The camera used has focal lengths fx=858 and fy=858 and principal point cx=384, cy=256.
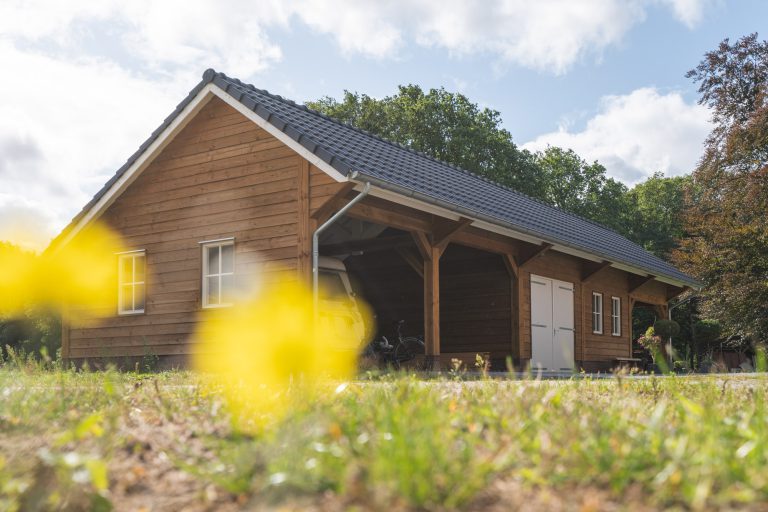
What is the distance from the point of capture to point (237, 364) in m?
13.5

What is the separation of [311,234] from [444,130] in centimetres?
2685

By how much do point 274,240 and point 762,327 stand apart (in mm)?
16045

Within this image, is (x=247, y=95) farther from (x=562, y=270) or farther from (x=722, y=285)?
(x=722, y=285)

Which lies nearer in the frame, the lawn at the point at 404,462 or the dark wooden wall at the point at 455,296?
the lawn at the point at 404,462

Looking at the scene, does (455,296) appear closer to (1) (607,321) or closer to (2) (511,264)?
(2) (511,264)

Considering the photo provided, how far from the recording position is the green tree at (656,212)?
46.3 metres

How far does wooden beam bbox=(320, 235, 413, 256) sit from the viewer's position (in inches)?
589

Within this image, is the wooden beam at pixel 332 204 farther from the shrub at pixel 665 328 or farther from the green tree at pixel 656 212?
the green tree at pixel 656 212

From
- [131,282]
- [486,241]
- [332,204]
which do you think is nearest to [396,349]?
[486,241]

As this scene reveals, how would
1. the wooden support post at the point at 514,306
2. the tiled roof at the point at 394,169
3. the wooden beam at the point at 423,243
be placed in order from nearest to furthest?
the tiled roof at the point at 394,169
the wooden beam at the point at 423,243
the wooden support post at the point at 514,306

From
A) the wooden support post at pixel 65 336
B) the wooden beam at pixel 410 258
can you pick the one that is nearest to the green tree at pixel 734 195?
the wooden beam at pixel 410 258

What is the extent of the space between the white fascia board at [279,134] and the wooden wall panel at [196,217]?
0.17 meters

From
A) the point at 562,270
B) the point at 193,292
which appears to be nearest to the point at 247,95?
the point at 193,292

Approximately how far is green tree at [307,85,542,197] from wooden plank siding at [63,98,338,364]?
2319 centimetres
